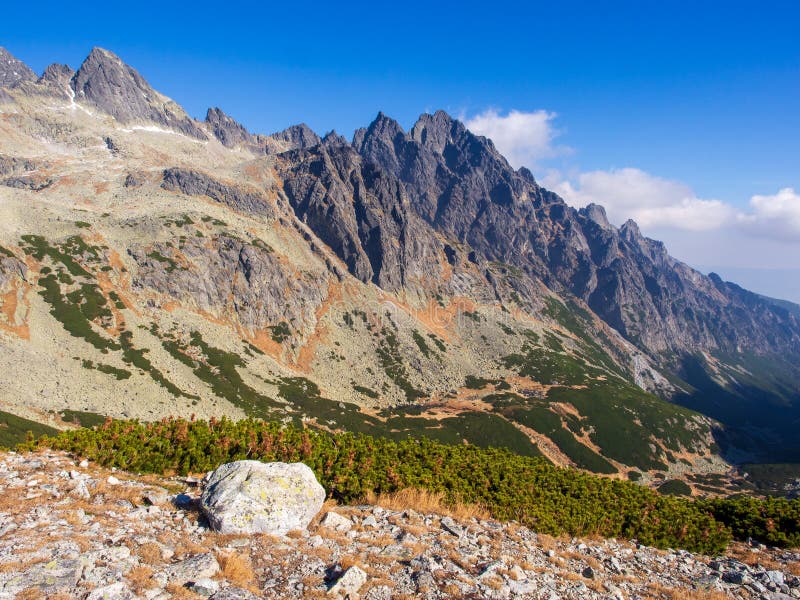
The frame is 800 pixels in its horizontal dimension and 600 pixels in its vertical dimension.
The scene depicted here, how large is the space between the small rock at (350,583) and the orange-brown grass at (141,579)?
176 inches

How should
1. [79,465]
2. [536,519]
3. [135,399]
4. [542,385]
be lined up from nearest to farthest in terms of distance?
1. [79,465]
2. [536,519]
3. [135,399]
4. [542,385]

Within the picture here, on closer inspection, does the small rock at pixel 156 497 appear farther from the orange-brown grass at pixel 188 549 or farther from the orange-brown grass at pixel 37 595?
the orange-brown grass at pixel 37 595

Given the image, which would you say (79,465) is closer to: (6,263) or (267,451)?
(267,451)

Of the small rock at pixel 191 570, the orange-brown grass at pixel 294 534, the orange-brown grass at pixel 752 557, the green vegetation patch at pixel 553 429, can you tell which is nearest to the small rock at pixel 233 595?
the small rock at pixel 191 570

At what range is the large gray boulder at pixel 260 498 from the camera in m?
13.7

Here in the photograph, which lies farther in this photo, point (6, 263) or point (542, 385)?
point (542, 385)

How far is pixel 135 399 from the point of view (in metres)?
88.5

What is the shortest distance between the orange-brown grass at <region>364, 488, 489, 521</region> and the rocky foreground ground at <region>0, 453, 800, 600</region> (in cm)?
11

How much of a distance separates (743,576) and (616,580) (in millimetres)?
6041

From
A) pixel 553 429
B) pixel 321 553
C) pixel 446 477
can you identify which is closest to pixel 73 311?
pixel 446 477

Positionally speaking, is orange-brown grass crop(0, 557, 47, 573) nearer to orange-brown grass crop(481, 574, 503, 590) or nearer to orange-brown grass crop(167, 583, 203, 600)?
orange-brown grass crop(167, 583, 203, 600)

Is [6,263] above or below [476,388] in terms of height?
above

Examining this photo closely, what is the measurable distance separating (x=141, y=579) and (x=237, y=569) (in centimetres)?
229

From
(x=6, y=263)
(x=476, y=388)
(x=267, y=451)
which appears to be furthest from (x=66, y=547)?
(x=476, y=388)
